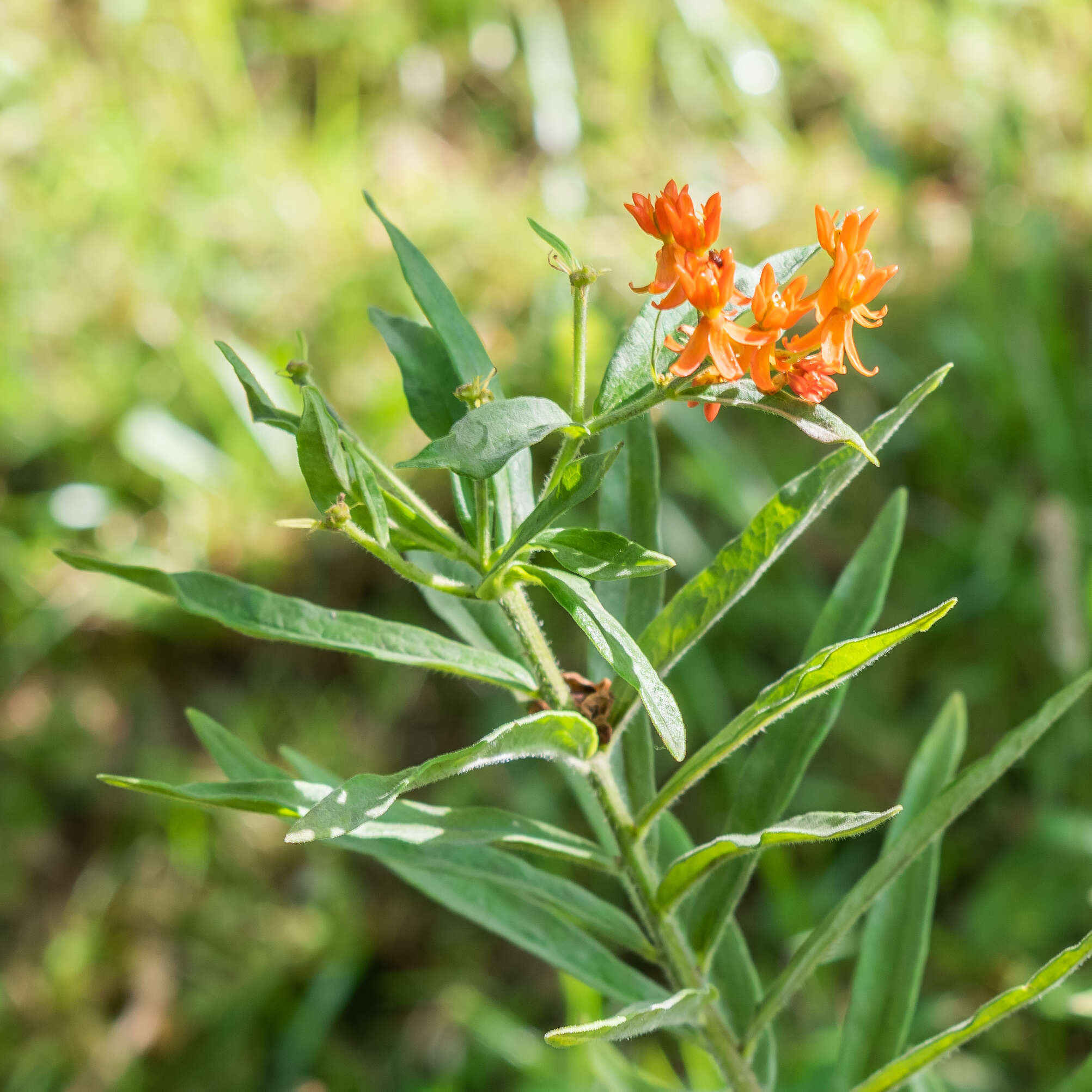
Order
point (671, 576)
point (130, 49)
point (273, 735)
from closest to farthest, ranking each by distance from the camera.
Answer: point (671, 576) < point (273, 735) < point (130, 49)

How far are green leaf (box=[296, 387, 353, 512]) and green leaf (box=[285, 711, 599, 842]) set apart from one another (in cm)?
14

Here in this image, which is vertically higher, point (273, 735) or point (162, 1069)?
point (273, 735)

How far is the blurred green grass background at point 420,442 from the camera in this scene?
1.67m

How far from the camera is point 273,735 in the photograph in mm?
1950

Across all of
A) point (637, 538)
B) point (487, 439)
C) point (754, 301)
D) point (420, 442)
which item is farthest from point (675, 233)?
point (420, 442)

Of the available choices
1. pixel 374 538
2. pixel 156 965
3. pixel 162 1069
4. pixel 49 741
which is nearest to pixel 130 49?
pixel 49 741

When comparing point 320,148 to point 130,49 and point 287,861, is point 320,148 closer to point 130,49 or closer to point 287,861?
point 130,49

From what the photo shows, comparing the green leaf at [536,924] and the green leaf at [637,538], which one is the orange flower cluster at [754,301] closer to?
the green leaf at [637,538]

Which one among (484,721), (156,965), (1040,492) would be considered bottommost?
(156,965)

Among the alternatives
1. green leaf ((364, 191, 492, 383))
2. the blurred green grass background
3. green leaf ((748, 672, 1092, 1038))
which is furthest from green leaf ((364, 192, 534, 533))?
the blurred green grass background

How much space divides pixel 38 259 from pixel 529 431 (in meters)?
2.14

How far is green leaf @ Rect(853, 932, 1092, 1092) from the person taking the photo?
0.55 m

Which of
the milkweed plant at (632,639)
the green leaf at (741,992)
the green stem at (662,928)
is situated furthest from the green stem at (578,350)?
the green leaf at (741,992)

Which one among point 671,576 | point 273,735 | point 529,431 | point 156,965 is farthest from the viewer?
point 273,735
